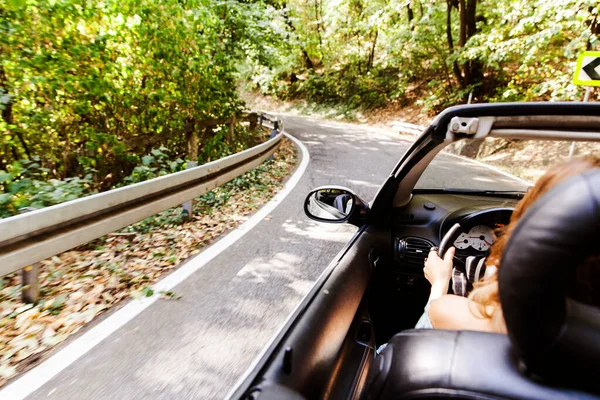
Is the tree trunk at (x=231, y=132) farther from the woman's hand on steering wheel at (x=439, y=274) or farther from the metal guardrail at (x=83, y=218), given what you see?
the woman's hand on steering wheel at (x=439, y=274)

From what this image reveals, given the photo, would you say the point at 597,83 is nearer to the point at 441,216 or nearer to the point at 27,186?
the point at 441,216

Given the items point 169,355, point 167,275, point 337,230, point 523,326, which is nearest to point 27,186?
point 167,275

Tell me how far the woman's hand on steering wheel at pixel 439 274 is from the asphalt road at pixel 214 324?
1011mm

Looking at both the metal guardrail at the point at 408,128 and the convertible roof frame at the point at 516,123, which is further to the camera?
the metal guardrail at the point at 408,128

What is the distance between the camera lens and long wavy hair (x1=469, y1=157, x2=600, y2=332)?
870mm

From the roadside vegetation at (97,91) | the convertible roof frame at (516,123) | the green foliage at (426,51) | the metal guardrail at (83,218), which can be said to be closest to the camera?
the convertible roof frame at (516,123)

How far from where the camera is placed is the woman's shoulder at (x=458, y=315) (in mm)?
1105

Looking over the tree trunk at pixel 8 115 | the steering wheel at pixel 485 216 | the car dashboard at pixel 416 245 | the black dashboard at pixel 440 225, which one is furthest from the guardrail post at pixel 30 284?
the tree trunk at pixel 8 115

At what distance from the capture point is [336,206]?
8.23 feet

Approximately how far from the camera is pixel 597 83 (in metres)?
7.91

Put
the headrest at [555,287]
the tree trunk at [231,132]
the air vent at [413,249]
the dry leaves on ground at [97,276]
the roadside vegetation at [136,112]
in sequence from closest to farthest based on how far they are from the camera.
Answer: the headrest at [555,287], the air vent at [413,249], the dry leaves on ground at [97,276], the roadside vegetation at [136,112], the tree trunk at [231,132]

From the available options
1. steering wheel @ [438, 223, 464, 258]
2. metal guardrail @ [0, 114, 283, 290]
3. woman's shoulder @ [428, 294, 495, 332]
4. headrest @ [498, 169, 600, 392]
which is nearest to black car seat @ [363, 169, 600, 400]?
headrest @ [498, 169, 600, 392]

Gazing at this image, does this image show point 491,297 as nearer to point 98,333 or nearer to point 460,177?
point 460,177

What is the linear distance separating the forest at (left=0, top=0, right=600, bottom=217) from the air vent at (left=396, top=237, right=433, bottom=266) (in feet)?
13.0
